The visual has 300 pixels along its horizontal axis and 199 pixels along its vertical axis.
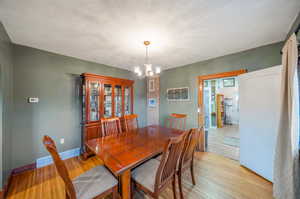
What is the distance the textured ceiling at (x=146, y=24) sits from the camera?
4.28 ft

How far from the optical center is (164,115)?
4059 millimetres

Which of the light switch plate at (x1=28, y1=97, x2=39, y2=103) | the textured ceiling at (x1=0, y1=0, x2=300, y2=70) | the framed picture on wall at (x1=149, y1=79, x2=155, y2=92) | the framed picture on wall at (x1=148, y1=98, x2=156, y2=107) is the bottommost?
the framed picture on wall at (x1=148, y1=98, x2=156, y2=107)

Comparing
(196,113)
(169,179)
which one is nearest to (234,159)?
(196,113)

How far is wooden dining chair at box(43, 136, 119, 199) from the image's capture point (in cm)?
97

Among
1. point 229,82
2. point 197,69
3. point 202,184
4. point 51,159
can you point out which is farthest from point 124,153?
point 229,82

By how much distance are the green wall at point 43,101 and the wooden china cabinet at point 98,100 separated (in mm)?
358

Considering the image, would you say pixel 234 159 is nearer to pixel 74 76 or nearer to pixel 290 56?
pixel 290 56

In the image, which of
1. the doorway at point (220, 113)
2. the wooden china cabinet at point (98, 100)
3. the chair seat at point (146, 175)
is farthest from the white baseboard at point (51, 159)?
the doorway at point (220, 113)

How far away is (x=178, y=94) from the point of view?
12.0 ft

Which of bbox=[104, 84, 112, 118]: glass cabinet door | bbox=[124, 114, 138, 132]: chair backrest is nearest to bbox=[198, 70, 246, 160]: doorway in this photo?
bbox=[124, 114, 138, 132]: chair backrest

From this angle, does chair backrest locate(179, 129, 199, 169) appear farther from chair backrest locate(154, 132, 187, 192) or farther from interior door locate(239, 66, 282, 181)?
interior door locate(239, 66, 282, 181)

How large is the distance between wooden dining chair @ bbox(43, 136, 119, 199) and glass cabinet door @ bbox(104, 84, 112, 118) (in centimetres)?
177

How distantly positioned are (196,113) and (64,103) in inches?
137

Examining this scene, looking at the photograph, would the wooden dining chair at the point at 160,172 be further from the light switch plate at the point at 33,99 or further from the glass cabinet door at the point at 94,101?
the light switch plate at the point at 33,99
